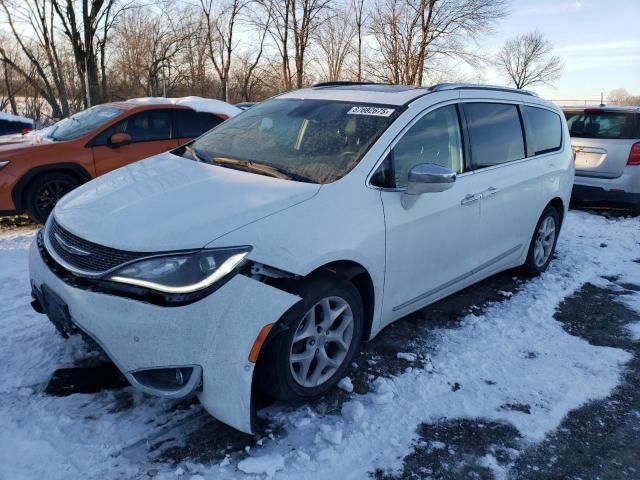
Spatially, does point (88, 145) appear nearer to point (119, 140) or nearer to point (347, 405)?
point (119, 140)

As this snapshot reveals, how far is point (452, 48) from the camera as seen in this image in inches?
1113

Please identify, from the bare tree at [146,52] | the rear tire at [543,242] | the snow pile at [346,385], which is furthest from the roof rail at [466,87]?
the bare tree at [146,52]

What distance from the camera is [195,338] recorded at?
7.50 ft

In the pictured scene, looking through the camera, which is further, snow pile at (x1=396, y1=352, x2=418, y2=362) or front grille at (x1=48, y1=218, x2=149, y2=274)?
snow pile at (x1=396, y1=352, x2=418, y2=362)

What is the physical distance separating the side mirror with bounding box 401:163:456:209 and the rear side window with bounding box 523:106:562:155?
78.5 inches

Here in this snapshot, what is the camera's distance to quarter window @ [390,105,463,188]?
10.6 ft

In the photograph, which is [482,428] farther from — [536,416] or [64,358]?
[64,358]

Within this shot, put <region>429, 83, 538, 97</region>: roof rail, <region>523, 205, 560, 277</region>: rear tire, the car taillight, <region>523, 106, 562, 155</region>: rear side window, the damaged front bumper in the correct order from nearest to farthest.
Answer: the damaged front bumper → <region>429, 83, 538, 97</region>: roof rail → <region>523, 106, 562, 155</region>: rear side window → <region>523, 205, 560, 277</region>: rear tire → the car taillight

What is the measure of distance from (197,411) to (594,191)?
23.4 feet

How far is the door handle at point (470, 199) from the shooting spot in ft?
11.9

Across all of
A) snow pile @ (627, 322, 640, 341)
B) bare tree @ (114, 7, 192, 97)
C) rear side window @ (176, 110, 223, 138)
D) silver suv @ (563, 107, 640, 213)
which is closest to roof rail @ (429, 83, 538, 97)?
snow pile @ (627, 322, 640, 341)

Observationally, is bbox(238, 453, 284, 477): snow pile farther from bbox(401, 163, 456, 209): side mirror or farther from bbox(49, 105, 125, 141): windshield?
bbox(49, 105, 125, 141): windshield

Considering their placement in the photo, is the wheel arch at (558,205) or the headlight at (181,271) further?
the wheel arch at (558,205)

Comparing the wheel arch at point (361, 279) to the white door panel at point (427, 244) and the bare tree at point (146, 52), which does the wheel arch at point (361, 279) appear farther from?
the bare tree at point (146, 52)
